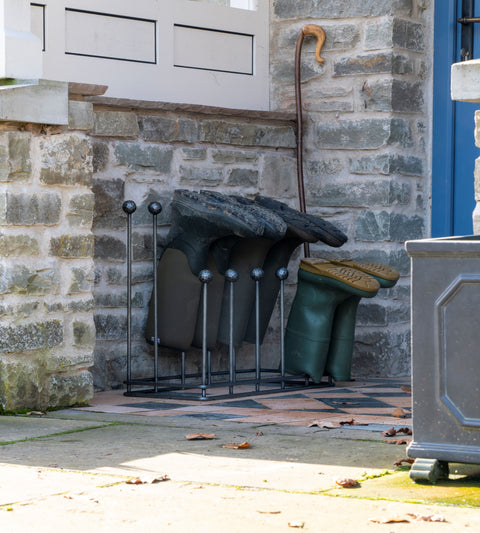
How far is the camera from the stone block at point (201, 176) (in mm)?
6254

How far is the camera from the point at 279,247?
244 inches

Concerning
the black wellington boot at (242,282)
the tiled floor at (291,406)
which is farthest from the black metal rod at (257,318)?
the black wellington boot at (242,282)

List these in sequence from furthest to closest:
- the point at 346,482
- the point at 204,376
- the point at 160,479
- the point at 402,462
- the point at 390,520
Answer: the point at 204,376 < the point at 402,462 < the point at 160,479 < the point at 346,482 < the point at 390,520

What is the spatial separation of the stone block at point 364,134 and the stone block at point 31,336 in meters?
2.36

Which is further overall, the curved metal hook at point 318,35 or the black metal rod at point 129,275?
the curved metal hook at point 318,35

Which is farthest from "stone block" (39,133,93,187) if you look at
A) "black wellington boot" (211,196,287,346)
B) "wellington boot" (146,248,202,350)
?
"black wellington boot" (211,196,287,346)

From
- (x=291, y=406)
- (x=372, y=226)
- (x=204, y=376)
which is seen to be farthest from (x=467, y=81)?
(x=372, y=226)

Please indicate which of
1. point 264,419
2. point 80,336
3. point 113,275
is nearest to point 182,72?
point 113,275

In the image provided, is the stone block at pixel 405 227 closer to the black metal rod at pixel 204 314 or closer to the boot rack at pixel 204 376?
the boot rack at pixel 204 376

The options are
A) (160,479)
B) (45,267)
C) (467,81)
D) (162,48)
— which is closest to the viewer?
(160,479)

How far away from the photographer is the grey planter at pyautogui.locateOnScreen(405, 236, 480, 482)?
3.33 metres

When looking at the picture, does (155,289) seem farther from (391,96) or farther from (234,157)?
(391,96)

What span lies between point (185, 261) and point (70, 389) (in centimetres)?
99

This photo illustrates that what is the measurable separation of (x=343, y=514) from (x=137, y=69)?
3.87 meters
